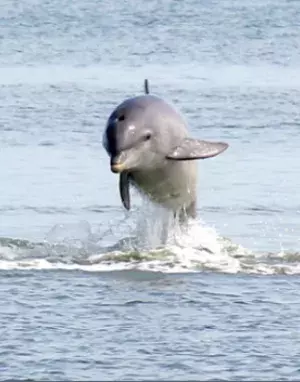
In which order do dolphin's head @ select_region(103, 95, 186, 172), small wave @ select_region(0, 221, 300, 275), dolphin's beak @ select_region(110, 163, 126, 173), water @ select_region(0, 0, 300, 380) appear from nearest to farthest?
water @ select_region(0, 0, 300, 380), dolphin's beak @ select_region(110, 163, 126, 173), dolphin's head @ select_region(103, 95, 186, 172), small wave @ select_region(0, 221, 300, 275)

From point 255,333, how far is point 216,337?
32 centimetres

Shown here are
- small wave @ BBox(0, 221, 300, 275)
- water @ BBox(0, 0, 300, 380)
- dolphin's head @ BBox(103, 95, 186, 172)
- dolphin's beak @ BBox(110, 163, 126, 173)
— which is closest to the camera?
water @ BBox(0, 0, 300, 380)

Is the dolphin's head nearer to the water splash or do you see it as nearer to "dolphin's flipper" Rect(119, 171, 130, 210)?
"dolphin's flipper" Rect(119, 171, 130, 210)

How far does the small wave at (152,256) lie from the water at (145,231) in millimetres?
21

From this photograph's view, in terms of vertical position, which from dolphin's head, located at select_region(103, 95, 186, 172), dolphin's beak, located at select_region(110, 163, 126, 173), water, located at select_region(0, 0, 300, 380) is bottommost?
water, located at select_region(0, 0, 300, 380)

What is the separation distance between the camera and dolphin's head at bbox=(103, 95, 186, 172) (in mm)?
14789

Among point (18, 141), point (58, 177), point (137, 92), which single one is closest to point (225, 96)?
point (137, 92)

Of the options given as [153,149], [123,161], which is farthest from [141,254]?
[123,161]

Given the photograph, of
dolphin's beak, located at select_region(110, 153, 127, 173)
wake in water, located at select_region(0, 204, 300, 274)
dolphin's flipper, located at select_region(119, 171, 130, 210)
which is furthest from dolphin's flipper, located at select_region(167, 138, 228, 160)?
wake in water, located at select_region(0, 204, 300, 274)

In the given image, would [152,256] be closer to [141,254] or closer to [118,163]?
[141,254]

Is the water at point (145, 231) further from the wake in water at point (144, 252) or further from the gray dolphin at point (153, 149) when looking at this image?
the gray dolphin at point (153, 149)

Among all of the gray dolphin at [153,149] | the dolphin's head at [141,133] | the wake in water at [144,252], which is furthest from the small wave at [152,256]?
the dolphin's head at [141,133]

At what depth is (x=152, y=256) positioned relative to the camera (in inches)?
615

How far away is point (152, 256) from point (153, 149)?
109 centimetres
